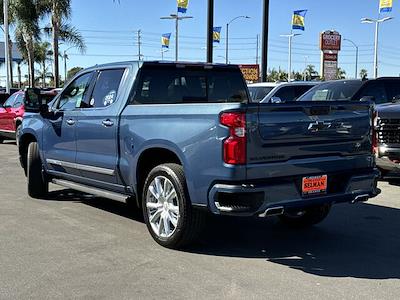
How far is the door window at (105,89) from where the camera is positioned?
6.75m

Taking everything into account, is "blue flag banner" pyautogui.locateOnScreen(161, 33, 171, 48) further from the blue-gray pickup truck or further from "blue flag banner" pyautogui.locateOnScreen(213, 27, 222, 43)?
the blue-gray pickup truck

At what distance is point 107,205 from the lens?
824cm

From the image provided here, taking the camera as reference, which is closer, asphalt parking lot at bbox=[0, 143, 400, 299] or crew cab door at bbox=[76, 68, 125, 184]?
asphalt parking lot at bbox=[0, 143, 400, 299]

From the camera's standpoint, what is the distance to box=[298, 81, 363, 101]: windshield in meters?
11.2

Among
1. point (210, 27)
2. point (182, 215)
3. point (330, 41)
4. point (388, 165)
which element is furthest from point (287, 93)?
point (330, 41)

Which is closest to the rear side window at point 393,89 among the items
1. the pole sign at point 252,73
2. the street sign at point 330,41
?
the pole sign at point 252,73

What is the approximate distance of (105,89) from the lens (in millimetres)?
6957

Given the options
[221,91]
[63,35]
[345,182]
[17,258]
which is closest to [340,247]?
[345,182]

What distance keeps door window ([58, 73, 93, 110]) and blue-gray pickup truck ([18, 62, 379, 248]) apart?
3 centimetres

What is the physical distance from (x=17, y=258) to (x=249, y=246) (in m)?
2.35

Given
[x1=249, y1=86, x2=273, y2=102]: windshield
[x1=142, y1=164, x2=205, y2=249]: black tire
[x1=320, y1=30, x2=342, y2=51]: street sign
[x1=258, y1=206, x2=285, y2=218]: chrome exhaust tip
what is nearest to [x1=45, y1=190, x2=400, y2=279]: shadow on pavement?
[x1=142, y1=164, x2=205, y2=249]: black tire

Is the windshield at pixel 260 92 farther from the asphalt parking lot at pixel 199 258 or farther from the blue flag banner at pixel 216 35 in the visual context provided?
the blue flag banner at pixel 216 35

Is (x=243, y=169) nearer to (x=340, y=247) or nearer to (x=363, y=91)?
(x=340, y=247)

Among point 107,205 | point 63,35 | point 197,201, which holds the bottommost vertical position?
point 107,205
